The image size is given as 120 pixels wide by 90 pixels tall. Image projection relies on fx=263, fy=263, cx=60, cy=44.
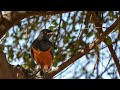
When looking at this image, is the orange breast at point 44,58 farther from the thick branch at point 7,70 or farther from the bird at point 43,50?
the thick branch at point 7,70

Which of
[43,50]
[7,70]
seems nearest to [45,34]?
[43,50]

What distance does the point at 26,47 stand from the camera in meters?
3.12

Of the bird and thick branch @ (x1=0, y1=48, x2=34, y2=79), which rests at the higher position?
thick branch @ (x1=0, y1=48, x2=34, y2=79)

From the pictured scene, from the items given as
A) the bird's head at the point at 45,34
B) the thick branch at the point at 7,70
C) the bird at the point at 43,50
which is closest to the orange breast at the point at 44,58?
the bird at the point at 43,50

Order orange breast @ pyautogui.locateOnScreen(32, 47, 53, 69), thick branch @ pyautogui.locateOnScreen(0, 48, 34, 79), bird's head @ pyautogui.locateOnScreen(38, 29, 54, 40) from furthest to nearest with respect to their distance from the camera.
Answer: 1. orange breast @ pyautogui.locateOnScreen(32, 47, 53, 69)
2. bird's head @ pyautogui.locateOnScreen(38, 29, 54, 40)
3. thick branch @ pyautogui.locateOnScreen(0, 48, 34, 79)

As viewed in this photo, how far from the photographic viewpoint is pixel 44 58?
8.71 feet

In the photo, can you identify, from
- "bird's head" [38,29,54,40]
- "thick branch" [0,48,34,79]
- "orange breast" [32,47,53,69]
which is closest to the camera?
"thick branch" [0,48,34,79]

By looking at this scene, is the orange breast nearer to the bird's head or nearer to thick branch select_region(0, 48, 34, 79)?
the bird's head

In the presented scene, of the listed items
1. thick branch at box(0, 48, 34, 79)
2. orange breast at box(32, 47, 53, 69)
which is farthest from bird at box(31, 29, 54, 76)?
thick branch at box(0, 48, 34, 79)

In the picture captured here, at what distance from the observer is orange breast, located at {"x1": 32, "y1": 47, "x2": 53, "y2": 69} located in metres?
2.63

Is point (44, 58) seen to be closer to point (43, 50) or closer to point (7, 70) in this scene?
point (43, 50)
